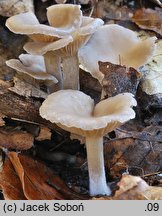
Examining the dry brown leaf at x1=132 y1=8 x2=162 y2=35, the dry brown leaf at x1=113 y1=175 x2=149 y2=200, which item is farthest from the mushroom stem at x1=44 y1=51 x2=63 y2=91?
the dry brown leaf at x1=132 y1=8 x2=162 y2=35

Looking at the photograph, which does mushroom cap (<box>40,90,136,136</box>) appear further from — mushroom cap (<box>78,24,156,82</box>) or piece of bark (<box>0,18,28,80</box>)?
piece of bark (<box>0,18,28,80</box>)

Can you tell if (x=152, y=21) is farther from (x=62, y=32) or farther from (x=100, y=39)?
(x=62, y=32)

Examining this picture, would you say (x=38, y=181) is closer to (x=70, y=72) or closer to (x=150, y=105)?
(x=70, y=72)

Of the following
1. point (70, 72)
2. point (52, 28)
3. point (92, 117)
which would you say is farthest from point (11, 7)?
point (92, 117)

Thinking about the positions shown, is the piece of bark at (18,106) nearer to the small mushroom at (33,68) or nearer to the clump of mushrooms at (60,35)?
the small mushroom at (33,68)

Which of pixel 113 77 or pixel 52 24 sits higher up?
pixel 52 24
